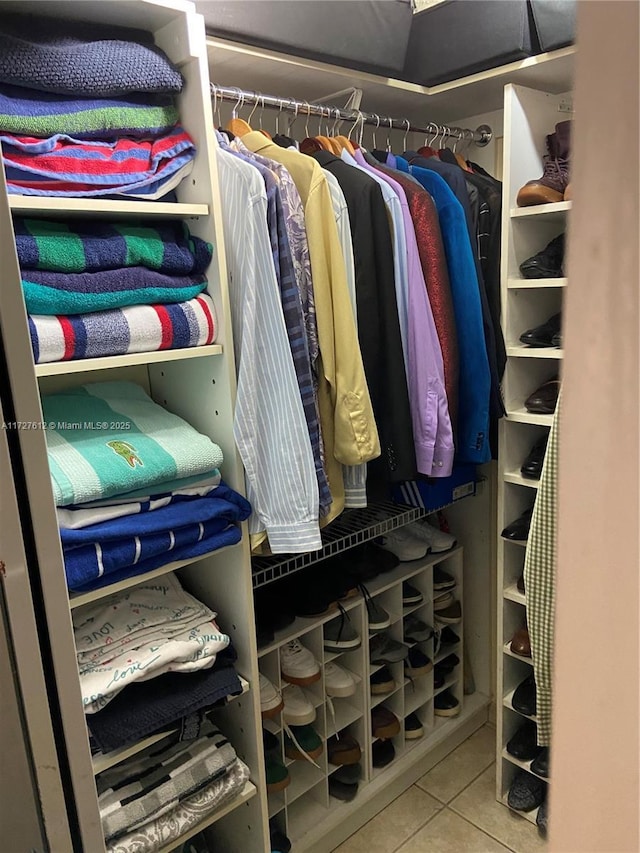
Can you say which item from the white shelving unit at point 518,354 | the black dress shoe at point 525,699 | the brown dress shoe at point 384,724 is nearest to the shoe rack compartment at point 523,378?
the white shelving unit at point 518,354

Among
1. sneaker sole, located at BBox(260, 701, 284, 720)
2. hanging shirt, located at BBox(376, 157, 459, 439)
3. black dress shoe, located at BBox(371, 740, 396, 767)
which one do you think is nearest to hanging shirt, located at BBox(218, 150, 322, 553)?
hanging shirt, located at BBox(376, 157, 459, 439)

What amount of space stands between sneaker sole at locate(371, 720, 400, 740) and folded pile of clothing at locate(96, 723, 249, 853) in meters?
0.61

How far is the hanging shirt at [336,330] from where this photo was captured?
1274 mm

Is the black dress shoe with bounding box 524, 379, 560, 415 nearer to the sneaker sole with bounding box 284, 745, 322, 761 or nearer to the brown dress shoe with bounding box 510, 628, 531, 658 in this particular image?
the brown dress shoe with bounding box 510, 628, 531, 658

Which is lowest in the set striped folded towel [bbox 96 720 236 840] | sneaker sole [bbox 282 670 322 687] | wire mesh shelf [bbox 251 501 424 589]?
sneaker sole [bbox 282 670 322 687]

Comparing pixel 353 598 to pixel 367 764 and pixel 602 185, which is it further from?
pixel 602 185

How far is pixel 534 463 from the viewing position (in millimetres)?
1643

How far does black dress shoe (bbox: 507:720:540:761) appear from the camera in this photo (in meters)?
1.75

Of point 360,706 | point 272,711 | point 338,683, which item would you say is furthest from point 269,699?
point 360,706

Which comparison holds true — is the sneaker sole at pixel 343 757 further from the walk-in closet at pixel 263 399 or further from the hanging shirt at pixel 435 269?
the hanging shirt at pixel 435 269

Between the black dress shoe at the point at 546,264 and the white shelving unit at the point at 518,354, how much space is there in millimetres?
21

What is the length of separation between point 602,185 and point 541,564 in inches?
32.0

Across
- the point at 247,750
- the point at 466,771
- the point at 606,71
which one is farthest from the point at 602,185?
the point at 466,771

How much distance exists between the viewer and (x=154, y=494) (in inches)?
→ 45.6
